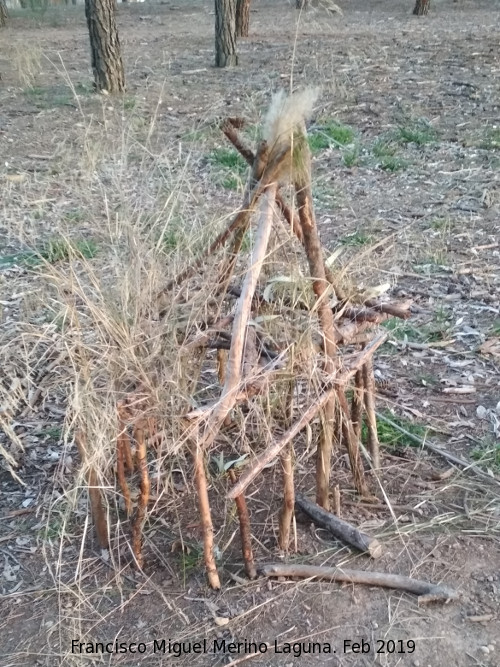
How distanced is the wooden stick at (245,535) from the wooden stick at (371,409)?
2.00 feet

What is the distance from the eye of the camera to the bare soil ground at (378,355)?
2.21m

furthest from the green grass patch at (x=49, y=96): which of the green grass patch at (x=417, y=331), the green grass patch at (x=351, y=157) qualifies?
the green grass patch at (x=417, y=331)

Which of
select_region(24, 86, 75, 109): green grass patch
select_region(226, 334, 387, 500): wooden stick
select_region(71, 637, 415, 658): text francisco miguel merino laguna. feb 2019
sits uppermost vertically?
select_region(226, 334, 387, 500): wooden stick

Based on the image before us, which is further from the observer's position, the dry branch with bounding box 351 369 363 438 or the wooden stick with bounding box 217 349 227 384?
the wooden stick with bounding box 217 349 227 384

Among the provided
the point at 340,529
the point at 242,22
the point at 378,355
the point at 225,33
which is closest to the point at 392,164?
the point at 378,355

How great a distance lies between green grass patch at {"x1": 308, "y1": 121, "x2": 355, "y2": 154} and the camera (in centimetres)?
662

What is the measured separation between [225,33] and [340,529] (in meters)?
8.08

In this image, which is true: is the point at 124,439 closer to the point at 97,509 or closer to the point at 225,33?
the point at 97,509

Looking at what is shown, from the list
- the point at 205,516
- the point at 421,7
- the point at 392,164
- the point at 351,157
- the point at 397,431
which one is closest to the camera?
the point at 205,516

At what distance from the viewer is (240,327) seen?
6.68 feet

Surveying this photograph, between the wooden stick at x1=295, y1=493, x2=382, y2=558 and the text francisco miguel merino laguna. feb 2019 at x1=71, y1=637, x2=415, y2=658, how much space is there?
31 cm

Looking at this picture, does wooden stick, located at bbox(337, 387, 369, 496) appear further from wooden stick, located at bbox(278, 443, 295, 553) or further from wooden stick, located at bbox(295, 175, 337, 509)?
wooden stick, located at bbox(278, 443, 295, 553)

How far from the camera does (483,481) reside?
2.78m

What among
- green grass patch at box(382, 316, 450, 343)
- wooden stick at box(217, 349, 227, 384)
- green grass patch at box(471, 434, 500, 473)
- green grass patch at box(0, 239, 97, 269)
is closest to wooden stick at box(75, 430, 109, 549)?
wooden stick at box(217, 349, 227, 384)
